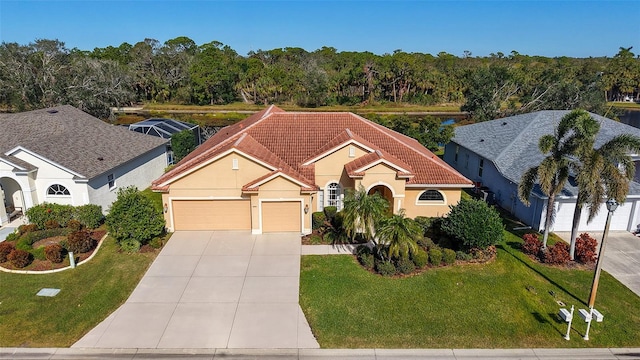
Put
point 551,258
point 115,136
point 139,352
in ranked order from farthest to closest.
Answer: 1. point 115,136
2. point 551,258
3. point 139,352

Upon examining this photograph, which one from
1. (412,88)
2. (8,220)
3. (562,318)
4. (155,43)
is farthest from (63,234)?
(155,43)

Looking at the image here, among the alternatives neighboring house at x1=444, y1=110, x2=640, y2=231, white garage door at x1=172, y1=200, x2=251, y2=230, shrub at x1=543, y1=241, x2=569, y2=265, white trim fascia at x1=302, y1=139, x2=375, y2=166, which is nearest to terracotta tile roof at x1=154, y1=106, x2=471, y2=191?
white trim fascia at x1=302, y1=139, x2=375, y2=166

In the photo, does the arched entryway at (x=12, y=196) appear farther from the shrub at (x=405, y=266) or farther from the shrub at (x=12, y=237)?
the shrub at (x=405, y=266)

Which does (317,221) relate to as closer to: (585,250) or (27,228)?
(585,250)

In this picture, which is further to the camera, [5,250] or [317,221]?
[317,221]

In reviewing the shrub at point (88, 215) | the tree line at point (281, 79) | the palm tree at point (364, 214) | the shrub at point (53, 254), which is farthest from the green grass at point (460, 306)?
the tree line at point (281, 79)

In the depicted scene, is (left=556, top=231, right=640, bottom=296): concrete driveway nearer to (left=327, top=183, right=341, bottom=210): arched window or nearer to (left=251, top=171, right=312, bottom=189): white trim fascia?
(left=327, top=183, right=341, bottom=210): arched window

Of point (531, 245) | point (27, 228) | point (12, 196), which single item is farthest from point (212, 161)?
point (531, 245)

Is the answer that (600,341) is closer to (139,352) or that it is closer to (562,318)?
(562,318)
